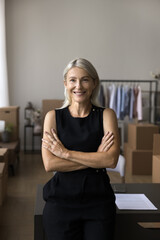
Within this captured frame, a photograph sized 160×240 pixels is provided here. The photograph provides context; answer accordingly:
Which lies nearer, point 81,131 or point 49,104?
point 81,131

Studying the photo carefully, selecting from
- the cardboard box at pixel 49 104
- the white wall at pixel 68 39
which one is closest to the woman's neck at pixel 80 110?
the cardboard box at pixel 49 104

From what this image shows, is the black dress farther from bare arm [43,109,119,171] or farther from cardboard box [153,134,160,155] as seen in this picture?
cardboard box [153,134,160,155]

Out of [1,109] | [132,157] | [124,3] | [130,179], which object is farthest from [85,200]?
[124,3]

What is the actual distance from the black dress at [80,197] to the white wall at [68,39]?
→ 6.24 meters

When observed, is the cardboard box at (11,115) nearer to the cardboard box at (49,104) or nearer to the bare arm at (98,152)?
the cardboard box at (49,104)

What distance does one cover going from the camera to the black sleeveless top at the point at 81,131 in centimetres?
171

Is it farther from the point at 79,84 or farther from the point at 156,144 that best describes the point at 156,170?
the point at 79,84

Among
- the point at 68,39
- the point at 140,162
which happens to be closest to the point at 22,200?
the point at 140,162

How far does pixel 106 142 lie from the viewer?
5.64 feet

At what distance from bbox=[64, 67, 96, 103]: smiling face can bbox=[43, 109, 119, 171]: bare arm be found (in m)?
0.14

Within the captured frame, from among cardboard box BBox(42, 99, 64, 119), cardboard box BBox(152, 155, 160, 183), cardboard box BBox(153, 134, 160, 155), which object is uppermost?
cardboard box BBox(42, 99, 64, 119)

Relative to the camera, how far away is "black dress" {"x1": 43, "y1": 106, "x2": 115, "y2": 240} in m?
1.59

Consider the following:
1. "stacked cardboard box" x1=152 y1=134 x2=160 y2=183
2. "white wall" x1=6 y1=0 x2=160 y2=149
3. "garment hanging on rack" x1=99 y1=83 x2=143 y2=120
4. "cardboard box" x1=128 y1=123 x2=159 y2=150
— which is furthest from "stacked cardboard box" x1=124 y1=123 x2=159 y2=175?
"white wall" x1=6 y1=0 x2=160 y2=149

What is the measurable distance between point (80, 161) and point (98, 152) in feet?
0.35
